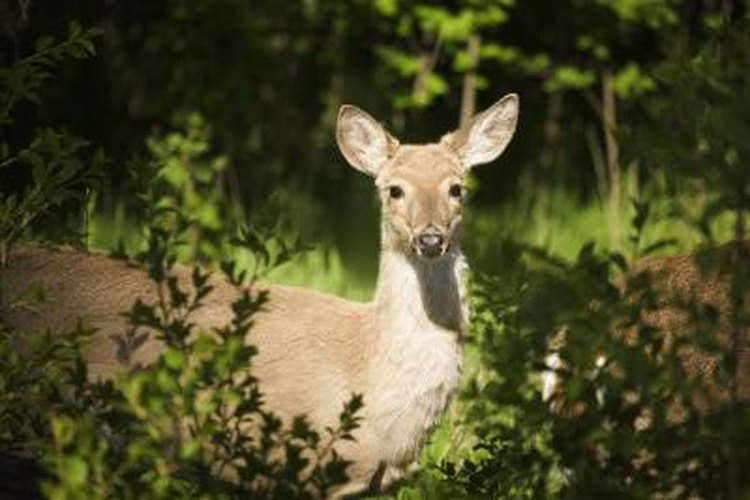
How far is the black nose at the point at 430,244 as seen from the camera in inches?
218

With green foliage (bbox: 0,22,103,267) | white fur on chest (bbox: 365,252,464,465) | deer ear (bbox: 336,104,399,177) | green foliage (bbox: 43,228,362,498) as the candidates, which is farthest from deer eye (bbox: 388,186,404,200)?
green foliage (bbox: 43,228,362,498)

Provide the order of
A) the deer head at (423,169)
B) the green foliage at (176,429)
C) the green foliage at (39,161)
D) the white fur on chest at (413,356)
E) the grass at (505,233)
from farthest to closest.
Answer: the grass at (505,233) < the deer head at (423,169) < the white fur on chest at (413,356) < the green foliage at (39,161) < the green foliage at (176,429)

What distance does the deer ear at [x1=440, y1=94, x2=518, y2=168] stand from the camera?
6289 mm

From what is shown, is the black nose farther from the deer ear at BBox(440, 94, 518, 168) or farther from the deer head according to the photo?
the deer ear at BBox(440, 94, 518, 168)

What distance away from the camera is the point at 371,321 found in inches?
229

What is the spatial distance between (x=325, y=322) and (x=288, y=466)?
211cm

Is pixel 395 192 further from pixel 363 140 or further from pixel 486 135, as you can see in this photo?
pixel 486 135

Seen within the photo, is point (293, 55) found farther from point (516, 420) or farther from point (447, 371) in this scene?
point (516, 420)

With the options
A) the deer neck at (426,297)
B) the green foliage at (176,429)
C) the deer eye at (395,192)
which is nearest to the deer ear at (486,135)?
the deer eye at (395,192)

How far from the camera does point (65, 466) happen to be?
3.48 m

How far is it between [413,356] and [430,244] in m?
0.36

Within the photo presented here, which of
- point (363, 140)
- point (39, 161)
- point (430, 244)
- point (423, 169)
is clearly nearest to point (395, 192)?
point (423, 169)

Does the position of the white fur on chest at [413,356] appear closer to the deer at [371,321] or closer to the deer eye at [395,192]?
the deer at [371,321]

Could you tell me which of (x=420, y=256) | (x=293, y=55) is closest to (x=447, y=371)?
(x=420, y=256)
